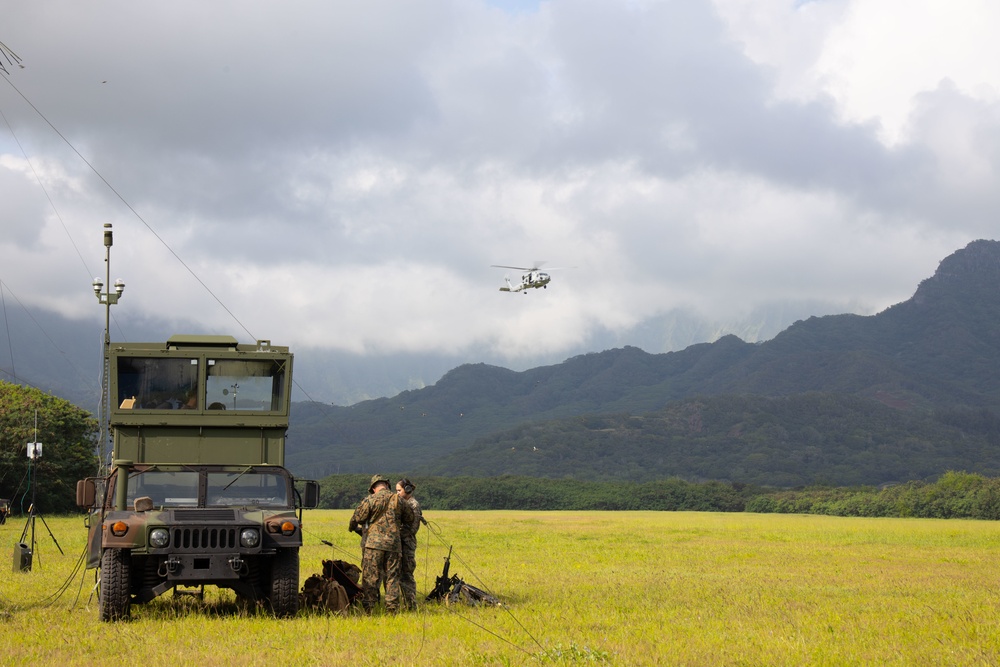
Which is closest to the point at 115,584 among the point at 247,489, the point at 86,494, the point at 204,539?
the point at 204,539

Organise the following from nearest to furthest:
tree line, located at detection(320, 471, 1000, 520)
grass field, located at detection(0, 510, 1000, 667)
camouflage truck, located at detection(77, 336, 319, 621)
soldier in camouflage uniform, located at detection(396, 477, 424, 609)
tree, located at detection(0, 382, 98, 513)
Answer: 1. grass field, located at detection(0, 510, 1000, 667)
2. camouflage truck, located at detection(77, 336, 319, 621)
3. soldier in camouflage uniform, located at detection(396, 477, 424, 609)
4. tree, located at detection(0, 382, 98, 513)
5. tree line, located at detection(320, 471, 1000, 520)

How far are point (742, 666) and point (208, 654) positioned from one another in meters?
5.78

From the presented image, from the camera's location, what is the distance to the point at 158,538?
14078 mm

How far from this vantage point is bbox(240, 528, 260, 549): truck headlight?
14.3 metres

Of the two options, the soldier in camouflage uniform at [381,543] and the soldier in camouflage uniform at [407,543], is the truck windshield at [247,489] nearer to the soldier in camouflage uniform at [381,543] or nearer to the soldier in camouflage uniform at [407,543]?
the soldier in camouflage uniform at [381,543]

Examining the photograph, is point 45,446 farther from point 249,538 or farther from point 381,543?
point 249,538

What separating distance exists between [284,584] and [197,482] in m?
2.14

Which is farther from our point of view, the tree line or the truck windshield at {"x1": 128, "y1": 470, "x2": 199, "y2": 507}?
the tree line

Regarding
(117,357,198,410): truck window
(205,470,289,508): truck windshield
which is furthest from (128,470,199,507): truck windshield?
(117,357,198,410): truck window

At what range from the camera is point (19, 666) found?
11320 millimetres

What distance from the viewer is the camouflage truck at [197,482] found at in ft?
46.6

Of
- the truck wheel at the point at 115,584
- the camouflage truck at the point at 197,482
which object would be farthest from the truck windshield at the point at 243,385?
the truck wheel at the point at 115,584

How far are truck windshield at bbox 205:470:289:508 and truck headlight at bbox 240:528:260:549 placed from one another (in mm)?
1289

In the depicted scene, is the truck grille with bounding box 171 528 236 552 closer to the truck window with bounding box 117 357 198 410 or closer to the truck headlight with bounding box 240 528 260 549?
the truck headlight with bounding box 240 528 260 549
